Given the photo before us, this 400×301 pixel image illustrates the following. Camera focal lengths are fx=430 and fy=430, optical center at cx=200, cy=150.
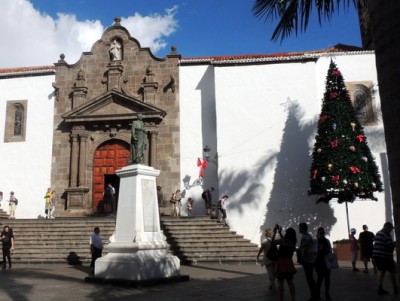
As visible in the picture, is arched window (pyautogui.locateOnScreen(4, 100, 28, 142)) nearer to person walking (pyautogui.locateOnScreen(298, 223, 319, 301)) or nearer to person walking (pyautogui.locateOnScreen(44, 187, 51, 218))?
person walking (pyautogui.locateOnScreen(44, 187, 51, 218))

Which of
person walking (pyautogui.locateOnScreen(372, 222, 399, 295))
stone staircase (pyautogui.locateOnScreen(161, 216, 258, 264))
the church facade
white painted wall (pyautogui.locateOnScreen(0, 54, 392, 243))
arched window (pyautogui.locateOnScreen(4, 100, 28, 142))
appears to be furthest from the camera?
arched window (pyautogui.locateOnScreen(4, 100, 28, 142))

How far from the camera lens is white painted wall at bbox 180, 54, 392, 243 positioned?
17203 millimetres

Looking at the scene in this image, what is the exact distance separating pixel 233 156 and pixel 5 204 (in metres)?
10.7

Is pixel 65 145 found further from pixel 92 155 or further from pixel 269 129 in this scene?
pixel 269 129

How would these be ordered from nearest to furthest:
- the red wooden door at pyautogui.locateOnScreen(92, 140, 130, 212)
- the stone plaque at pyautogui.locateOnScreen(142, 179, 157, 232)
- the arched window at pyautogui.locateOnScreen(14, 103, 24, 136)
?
the stone plaque at pyautogui.locateOnScreen(142, 179, 157, 232) < the red wooden door at pyautogui.locateOnScreen(92, 140, 130, 212) < the arched window at pyautogui.locateOnScreen(14, 103, 24, 136)

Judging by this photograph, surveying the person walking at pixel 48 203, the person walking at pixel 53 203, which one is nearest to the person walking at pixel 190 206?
the person walking at pixel 53 203

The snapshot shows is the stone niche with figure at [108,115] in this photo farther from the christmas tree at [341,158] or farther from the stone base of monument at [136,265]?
the stone base of monument at [136,265]

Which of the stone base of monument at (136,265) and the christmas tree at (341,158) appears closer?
the stone base of monument at (136,265)

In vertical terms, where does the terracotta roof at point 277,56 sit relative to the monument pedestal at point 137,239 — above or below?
above

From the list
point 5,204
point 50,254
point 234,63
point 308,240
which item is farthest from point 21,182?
point 308,240

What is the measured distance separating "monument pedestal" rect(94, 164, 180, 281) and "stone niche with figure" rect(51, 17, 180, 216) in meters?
9.45

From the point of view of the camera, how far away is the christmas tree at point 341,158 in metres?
15.3

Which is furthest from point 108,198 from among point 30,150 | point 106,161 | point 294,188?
point 294,188

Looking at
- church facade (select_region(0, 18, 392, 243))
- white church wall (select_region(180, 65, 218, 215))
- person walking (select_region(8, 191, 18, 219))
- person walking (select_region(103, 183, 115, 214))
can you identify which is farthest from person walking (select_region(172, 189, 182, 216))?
person walking (select_region(8, 191, 18, 219))
